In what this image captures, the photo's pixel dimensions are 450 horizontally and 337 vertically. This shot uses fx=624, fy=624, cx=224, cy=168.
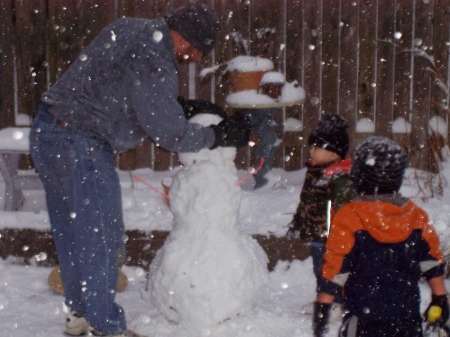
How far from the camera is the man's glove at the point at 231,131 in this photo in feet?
9.60

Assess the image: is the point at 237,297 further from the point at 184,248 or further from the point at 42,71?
the point at 42,71

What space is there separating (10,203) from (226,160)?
6.85ft

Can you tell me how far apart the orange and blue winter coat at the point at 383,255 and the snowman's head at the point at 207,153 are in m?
0.95

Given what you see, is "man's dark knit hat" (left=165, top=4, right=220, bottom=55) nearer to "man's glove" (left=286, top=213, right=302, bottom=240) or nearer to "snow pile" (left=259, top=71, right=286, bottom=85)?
"man's glove" (left=286, top=213, right=302, bottom=240)

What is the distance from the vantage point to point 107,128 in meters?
2.77

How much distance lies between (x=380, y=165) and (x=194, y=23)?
1.02 metres

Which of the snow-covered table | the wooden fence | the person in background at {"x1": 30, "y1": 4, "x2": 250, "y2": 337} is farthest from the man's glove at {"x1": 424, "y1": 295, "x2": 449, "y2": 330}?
the wooden fence

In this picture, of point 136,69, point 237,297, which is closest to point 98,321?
point 237,297

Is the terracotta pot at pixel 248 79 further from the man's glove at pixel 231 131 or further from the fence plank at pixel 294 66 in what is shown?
the man's glove at pixel 231 131

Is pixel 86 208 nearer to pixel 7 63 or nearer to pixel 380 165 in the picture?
pixel 380 165

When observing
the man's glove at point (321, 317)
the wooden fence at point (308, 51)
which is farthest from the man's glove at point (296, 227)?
the wooden fence at point (308, 51)

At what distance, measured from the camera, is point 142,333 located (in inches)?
130

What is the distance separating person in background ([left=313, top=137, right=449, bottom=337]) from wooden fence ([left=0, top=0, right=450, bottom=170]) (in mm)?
3393

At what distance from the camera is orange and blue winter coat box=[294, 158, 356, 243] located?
124 inches
